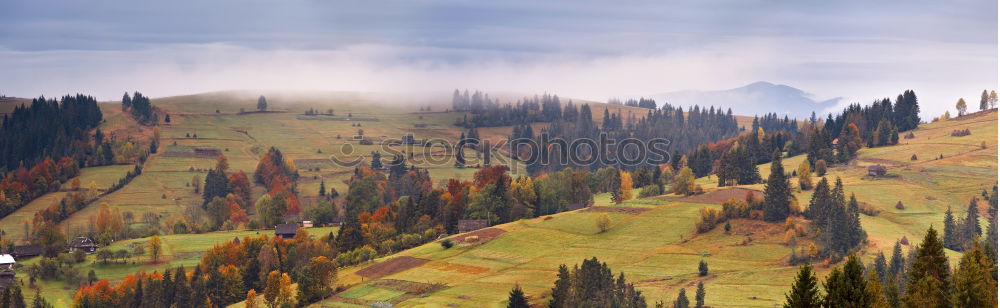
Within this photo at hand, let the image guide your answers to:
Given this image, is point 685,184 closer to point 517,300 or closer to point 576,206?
point 576,206

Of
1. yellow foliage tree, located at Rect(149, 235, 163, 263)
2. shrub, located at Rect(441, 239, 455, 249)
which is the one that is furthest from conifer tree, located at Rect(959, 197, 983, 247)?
yellow foliage tree, located at Rect(149, 235, 163, 263)

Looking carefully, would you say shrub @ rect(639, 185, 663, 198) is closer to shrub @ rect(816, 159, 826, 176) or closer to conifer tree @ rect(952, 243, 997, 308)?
shrub @ rect(816, 159, 826, 176)

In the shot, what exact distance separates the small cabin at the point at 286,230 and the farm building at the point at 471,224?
35619 millimetres

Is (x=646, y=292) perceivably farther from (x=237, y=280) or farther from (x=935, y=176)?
(x=935, y=176)

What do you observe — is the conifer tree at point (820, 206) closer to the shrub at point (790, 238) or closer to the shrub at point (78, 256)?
the shrub at point (790, 238)

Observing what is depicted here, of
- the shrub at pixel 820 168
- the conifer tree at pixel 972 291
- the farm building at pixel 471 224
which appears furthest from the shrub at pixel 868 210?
the conifer tree at pixel 972 291

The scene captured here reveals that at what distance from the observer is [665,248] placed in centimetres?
14112

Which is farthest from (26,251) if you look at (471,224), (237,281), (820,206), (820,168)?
(820,168)

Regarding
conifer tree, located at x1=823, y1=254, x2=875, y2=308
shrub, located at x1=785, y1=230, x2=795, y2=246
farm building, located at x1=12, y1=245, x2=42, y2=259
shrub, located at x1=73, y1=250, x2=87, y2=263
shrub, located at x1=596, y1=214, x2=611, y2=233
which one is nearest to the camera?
conifer tree, located at x1=823, y1=254, x2=875, y2=308

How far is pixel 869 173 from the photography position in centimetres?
17700

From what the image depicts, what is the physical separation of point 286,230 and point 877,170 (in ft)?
363

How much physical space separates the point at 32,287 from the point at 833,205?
122327 mm

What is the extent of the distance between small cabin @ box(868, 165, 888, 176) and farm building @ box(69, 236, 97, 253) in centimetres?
14174

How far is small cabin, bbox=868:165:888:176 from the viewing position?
17575 centimetres
